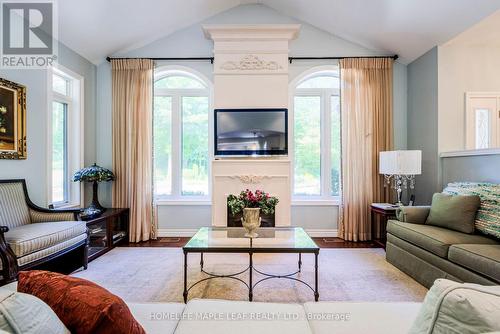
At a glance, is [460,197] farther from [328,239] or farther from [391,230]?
[328,239]

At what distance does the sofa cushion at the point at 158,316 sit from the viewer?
1117 millimetres

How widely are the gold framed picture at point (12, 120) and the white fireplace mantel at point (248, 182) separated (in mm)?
2302

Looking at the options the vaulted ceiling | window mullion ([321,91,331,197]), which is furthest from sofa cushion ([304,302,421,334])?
the vaulted ceiling

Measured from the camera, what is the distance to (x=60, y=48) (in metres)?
3.65

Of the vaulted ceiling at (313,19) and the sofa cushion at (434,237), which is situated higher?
the vaulted ceiling at (313,19)

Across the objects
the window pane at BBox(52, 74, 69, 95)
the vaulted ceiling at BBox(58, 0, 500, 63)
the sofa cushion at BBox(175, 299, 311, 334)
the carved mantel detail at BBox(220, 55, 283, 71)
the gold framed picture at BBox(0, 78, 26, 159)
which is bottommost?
the sofa cushion at BBox(175, 299, 311, 334)

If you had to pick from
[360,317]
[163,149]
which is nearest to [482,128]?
[360,317]

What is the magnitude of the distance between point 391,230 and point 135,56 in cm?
455

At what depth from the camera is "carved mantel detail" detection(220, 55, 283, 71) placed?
408cm

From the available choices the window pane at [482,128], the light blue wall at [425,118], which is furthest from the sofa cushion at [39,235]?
the window pane at [482,128]

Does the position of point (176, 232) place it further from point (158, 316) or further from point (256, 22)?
point (256, 22)

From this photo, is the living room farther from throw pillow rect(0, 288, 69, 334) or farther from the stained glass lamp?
throw pillow rect(0, 288, 69, 334)

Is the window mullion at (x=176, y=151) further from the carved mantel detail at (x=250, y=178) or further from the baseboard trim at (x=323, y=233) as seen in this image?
the baseboard trim at (x=323, y=233)

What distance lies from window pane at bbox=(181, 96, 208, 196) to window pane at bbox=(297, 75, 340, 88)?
1.74m
